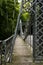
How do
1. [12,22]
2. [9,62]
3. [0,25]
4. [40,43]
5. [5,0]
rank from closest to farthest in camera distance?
1. [9,62]
2. [40,43]
3. [5,0]
4. [0,25]
5. [12,22]

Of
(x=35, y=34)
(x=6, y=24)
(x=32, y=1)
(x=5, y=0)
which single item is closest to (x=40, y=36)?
(x=35, y=34)

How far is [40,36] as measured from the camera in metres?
7.89

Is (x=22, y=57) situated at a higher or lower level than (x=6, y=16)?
lower

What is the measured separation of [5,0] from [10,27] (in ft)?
7.15

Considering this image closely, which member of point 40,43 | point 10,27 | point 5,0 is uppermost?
point 5,0

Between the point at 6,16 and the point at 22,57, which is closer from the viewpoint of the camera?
the point at 22,57

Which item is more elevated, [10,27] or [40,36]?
[40,36]

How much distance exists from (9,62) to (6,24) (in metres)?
5.47

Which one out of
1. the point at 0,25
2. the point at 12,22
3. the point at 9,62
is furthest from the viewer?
the point at 12,22

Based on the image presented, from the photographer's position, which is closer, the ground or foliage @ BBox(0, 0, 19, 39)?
the ground

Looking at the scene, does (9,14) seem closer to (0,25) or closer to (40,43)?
(0,25)

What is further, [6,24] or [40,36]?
[6,24]

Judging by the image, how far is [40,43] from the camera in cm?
800

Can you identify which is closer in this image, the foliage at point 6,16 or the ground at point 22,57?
the ground at point 22,57
